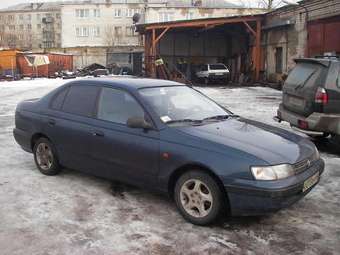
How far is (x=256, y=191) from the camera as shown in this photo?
4.12m

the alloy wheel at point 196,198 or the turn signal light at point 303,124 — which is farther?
the turn signal light at point 303,124

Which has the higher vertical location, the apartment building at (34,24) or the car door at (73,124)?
the apartment building at (34,24)

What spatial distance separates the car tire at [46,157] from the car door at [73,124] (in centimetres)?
14

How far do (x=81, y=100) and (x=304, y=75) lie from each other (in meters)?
4.10

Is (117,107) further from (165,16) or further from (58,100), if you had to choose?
(165,16)

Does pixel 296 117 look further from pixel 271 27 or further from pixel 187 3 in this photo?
pixel 187 3

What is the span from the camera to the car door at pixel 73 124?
18.3 ft

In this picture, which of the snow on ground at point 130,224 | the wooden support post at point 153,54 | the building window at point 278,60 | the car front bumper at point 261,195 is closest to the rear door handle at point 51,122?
the snow on ground at point 130,224

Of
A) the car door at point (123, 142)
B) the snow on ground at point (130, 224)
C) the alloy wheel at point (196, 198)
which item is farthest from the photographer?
the car door at point (123, 142)

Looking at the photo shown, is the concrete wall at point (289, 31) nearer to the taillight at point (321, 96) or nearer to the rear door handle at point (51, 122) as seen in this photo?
the taillight at point (321, 96)

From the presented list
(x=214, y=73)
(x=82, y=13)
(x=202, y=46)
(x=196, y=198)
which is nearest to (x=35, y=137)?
(x=196, y=198)

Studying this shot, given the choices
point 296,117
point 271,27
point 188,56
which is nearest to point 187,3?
point 188,56

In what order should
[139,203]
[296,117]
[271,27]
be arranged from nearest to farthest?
[139,203] → [296,117] → [271,27]

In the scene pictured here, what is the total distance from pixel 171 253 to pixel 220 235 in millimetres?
601
